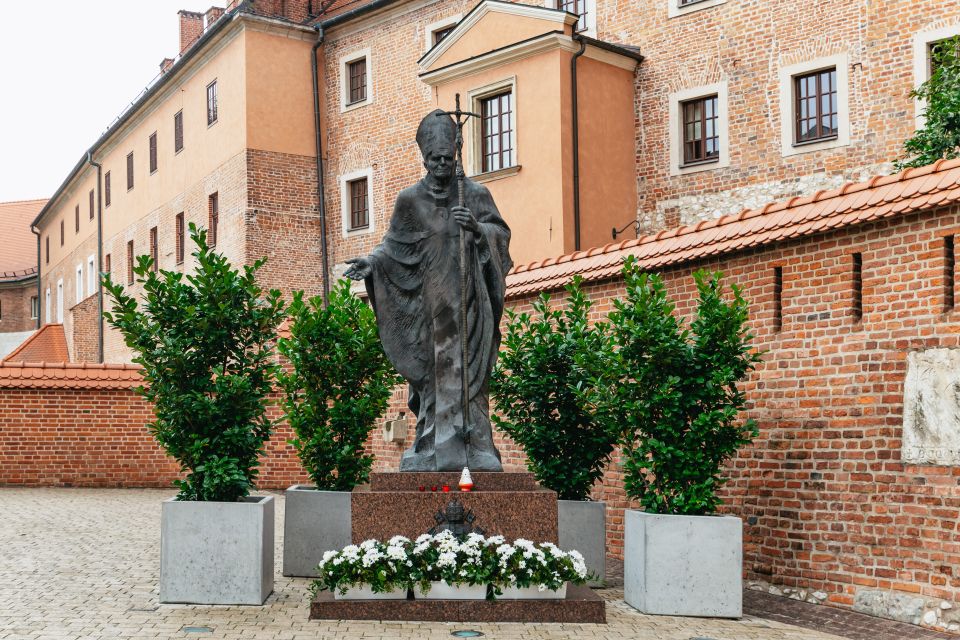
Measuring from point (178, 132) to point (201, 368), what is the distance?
2551 cm

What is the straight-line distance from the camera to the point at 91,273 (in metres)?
43.4

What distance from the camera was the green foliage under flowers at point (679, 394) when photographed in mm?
8180

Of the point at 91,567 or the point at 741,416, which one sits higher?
the point at 741,416

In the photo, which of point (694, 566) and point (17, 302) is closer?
point (694, 566)

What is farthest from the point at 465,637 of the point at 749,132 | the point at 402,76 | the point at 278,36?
the point at 278,36

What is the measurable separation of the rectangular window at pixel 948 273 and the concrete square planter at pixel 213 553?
5.25m

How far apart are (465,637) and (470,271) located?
2.70m

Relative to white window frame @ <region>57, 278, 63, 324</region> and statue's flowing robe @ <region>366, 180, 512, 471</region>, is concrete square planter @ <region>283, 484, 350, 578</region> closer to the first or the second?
statue's flowing robe @ <region>366, 180, 512, 471</region>

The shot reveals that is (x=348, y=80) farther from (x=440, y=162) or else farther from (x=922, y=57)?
(x=440, y=162)

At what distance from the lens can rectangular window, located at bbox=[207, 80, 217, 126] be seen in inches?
1166

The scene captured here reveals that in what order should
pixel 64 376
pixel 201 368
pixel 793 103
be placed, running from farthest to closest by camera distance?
pixel 793 103 < pixel 64 376 < pixel 201 368

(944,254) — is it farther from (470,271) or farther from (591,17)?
(591,17)

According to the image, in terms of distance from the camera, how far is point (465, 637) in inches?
268

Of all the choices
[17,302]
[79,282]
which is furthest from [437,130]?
[17,302]
